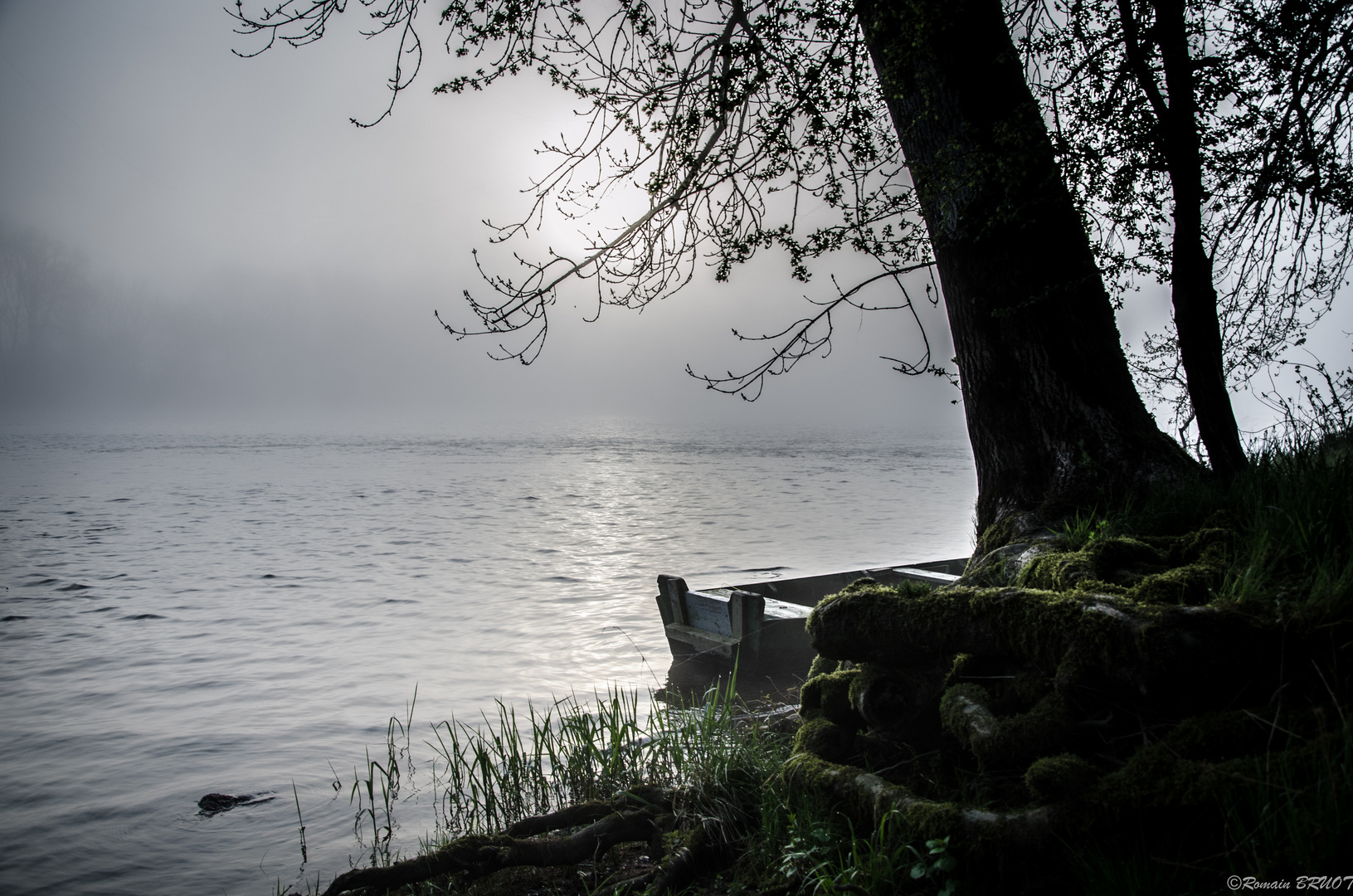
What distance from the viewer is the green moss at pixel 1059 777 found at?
8.50ft

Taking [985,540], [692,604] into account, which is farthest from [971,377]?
[692,604]

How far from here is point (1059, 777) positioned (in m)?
2.60

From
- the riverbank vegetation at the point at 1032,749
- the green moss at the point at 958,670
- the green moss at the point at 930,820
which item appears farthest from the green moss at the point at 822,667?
the green moss at the point at 930,820

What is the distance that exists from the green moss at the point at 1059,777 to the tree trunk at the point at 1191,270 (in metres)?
2.98

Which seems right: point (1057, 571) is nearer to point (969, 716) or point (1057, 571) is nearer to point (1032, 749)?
point (969, 716)

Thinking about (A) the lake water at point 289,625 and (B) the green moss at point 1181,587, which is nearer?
(B) the green moss at point 1181,587

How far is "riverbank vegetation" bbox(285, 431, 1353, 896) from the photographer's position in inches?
93.9

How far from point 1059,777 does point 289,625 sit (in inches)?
451

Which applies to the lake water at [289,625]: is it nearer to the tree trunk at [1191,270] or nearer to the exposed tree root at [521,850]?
the exposed tree root at [521,850]

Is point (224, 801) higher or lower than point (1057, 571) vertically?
lower

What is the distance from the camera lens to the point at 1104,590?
3.38 m

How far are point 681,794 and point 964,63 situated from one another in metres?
5.13

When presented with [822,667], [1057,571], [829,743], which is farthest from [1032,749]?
[822,667]

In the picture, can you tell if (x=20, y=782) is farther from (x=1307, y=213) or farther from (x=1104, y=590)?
(x=1307, y=213)
